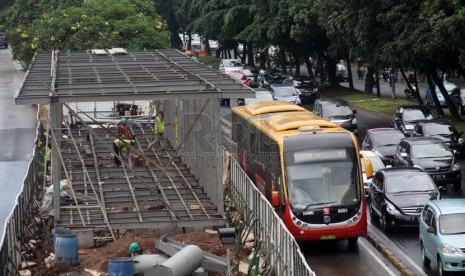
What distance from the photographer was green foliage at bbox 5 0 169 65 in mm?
61156

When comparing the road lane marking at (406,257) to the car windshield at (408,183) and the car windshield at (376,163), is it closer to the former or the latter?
the car windshield at (408,183)

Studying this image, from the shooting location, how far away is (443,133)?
1551 inches

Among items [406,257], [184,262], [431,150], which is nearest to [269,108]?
[431,150]

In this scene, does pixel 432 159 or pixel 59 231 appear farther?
→ pixel 432 159

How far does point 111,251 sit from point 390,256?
6303 millimetres

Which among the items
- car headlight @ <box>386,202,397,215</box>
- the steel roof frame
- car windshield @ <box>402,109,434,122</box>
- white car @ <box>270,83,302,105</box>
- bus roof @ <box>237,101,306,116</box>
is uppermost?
the steel roof frame

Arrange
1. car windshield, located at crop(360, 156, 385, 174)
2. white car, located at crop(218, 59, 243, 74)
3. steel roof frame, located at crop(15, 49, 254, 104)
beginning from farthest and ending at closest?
1. white car, located at crop(218, 59, 243, 74)
2. car windshield, located at crop(360, 156, 385, 174)
3. steel roof frame, located at crop(15, 49, 254, 104)

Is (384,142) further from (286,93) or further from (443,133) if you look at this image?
(286,93)

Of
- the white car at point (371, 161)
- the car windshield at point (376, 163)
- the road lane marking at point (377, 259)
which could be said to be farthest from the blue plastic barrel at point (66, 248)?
the car windshield at point (376, 163)

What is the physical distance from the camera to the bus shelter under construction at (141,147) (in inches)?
976

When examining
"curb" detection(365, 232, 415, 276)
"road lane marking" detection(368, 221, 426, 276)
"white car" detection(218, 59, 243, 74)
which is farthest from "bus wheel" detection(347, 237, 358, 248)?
"white car" detection(218, 59, 243, 74)

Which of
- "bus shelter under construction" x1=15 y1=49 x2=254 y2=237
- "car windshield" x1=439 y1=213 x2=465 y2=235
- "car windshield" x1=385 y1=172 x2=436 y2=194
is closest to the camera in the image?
"car windshield" x1=439 y1=213 x2=465 y2=235

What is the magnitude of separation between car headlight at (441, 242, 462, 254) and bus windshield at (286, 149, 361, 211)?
3522mm

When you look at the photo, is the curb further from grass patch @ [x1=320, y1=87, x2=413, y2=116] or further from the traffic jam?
grass patch @ [x1=320, y1=87, x2=413, y2=116]
